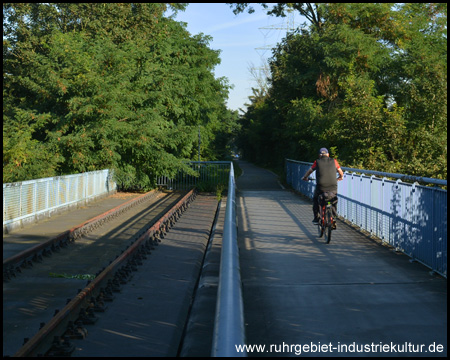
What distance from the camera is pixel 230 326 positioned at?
116 inches

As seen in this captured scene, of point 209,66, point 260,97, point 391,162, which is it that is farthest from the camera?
point 260,97

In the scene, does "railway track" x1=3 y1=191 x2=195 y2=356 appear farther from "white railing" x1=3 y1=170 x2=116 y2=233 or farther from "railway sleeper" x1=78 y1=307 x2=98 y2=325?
"white railing" x1=3 y1=170 x2=116 y2=233

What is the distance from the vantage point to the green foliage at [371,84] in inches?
794

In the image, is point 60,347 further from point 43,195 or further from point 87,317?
point 43,195

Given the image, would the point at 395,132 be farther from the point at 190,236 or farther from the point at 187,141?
the point at 187,141

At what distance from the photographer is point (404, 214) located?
10266 millimetres

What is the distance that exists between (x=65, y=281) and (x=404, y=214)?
6.18 metres

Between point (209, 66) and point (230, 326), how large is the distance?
47659mm

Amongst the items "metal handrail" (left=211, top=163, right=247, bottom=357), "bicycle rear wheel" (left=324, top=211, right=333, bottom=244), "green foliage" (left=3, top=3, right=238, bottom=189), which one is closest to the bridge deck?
"bicycle rear wheel" (left=324, top=211, right=333, bottom=244)

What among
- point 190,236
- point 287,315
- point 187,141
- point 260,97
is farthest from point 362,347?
point 260,97

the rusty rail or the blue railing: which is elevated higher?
the blue railing

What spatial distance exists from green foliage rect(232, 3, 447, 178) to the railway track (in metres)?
4.70

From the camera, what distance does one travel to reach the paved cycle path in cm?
545

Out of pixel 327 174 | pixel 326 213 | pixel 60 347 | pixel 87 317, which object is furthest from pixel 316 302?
pixel 327 174
